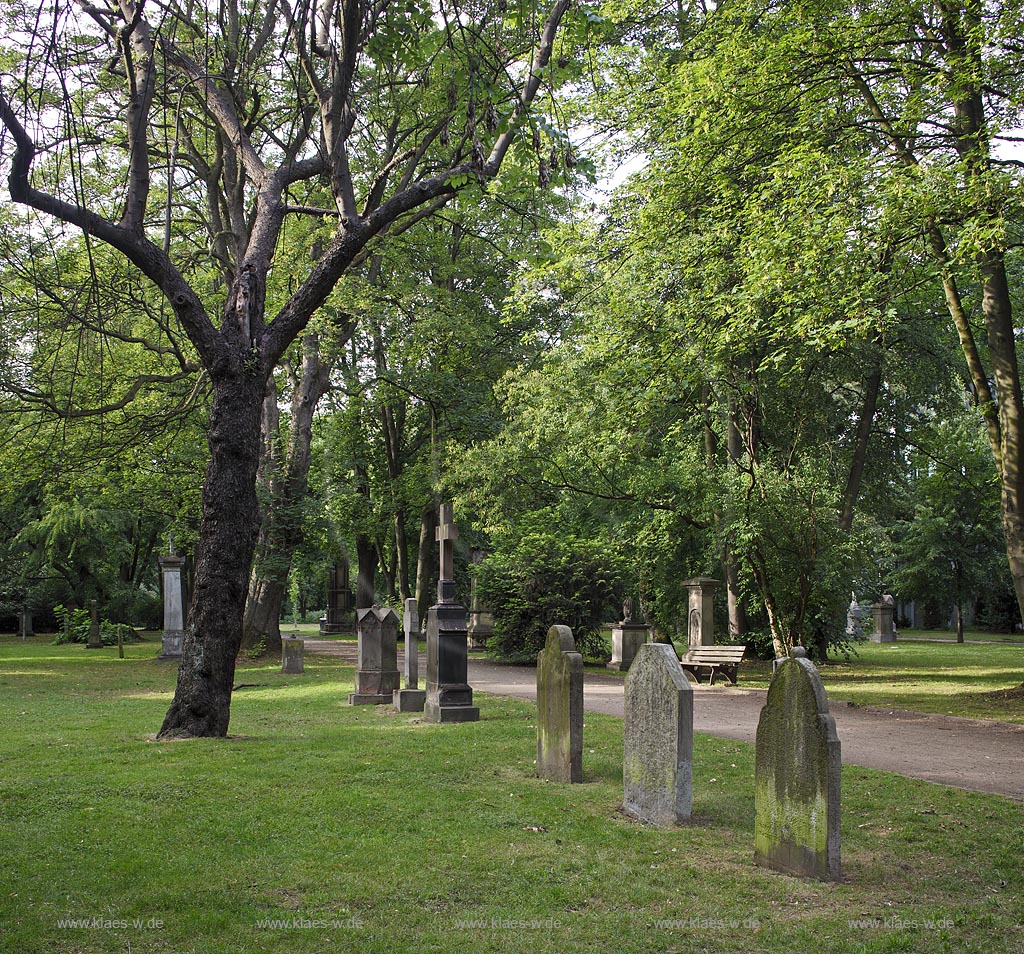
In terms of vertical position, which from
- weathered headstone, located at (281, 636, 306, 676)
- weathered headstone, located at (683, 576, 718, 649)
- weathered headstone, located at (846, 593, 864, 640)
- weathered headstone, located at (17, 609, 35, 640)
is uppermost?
→ weathered headstone, located at (683, 576, 718, 649)

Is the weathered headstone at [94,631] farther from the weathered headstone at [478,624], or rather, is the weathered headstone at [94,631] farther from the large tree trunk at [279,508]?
the weathered headstone at [478,624]

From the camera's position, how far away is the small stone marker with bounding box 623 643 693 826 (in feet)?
22.0

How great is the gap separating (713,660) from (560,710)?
11.5 meters

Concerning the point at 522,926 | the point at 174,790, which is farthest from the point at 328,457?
the point at 522,926


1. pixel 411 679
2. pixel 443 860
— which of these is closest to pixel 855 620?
pixel 411 679

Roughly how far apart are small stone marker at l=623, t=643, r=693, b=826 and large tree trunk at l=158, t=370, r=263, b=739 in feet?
17.7

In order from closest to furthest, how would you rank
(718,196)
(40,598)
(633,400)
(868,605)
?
(718,196)
(633,400)
(40,598)
(868,605)

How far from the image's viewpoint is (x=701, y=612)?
2080 centimetres

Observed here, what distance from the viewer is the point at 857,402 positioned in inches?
992

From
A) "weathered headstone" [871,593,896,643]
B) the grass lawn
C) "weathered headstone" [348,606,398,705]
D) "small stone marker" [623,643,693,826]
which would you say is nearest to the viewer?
the grass lawn

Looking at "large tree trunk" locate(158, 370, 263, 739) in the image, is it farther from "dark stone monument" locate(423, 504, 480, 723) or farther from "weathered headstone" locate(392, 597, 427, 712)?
"weathered headstone" locate(392, 597, 427, 712)

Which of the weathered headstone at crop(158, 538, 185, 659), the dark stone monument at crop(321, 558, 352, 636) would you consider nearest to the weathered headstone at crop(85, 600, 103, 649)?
the weathered headstone at crop(158, 538, 185, 659)

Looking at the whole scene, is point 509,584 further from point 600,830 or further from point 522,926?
point 522,926

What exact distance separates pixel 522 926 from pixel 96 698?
1372 cm
